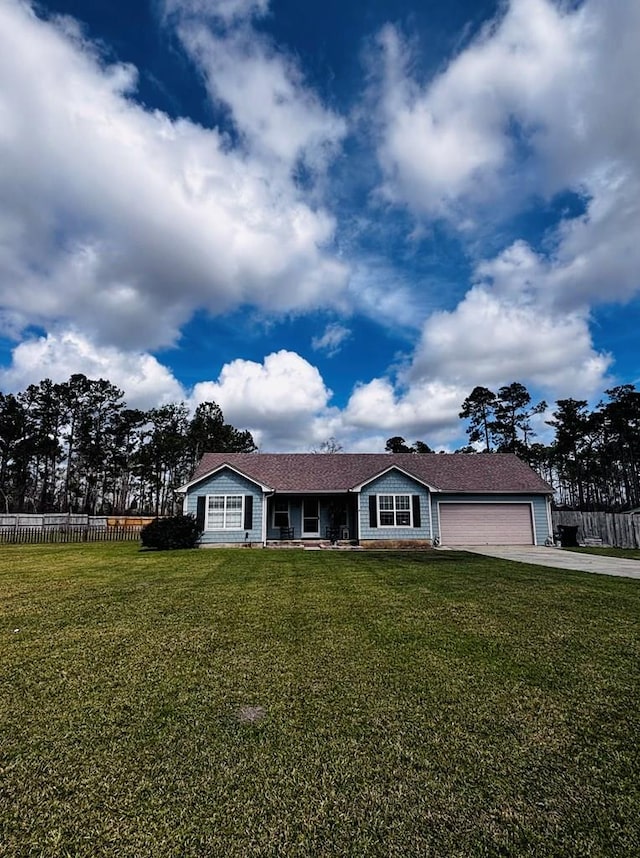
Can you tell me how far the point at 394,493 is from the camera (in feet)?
67.2

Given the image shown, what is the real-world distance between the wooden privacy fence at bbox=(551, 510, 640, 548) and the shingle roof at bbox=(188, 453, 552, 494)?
7.98 feet

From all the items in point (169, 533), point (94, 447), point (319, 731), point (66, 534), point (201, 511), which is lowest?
point (319, 731)

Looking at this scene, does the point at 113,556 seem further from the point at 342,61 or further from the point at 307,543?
the point at 342,61

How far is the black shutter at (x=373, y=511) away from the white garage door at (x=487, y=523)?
3247mm

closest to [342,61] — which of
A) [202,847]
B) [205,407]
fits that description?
[202,847]

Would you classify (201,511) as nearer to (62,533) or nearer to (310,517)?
(310,517)

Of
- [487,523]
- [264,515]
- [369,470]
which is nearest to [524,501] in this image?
[487,523]

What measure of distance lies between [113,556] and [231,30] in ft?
47.1

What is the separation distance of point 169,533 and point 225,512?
2753mm

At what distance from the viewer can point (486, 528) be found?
2097cm

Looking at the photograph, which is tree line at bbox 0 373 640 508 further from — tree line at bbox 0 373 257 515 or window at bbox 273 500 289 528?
window at bbox 273 500 289 528

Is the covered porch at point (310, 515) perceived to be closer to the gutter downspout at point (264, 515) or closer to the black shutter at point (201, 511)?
the gutter downspout at point (264, 515)

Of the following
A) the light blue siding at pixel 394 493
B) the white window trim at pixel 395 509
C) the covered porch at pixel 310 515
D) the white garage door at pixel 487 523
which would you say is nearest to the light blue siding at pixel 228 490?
the covered porch at pixel 310 515

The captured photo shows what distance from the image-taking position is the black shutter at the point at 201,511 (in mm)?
19250
